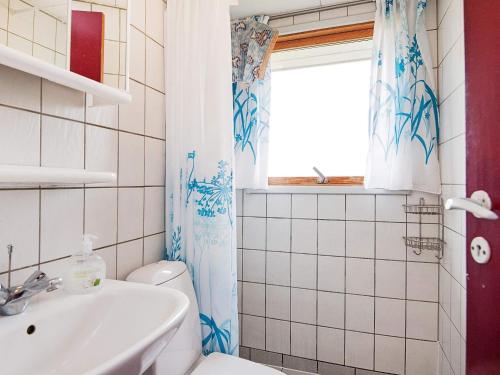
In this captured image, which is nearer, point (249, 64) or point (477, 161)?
point (477, 161)

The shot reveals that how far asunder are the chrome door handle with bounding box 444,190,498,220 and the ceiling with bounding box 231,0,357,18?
1.42 m

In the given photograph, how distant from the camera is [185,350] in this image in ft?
3.78

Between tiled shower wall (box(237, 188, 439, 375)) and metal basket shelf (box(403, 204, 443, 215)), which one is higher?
metal basket shelf (box(403, 204, 443, 215))

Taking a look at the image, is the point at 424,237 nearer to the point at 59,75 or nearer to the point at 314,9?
the point at 314,9

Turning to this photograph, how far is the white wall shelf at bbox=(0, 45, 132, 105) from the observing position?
647 mm

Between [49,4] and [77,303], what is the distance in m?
0.82

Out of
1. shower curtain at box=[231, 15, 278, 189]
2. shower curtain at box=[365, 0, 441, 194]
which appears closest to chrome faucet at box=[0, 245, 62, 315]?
shower curtain at box=[231, 15, 278, 189]

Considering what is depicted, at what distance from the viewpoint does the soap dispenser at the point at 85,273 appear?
85 centimetres

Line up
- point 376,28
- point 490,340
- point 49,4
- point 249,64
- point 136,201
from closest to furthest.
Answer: point 490,340 < point 49,4 < point 136,201 < point 376,28 < point 249,64

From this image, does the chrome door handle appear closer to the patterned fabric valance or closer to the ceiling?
the patterned fabric valance

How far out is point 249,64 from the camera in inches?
65.4

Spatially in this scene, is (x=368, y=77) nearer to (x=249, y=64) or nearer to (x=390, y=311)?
(x=249, y=64)

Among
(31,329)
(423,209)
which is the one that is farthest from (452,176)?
(31,329)

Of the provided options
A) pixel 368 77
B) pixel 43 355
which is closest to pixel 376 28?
pixel 368 77
